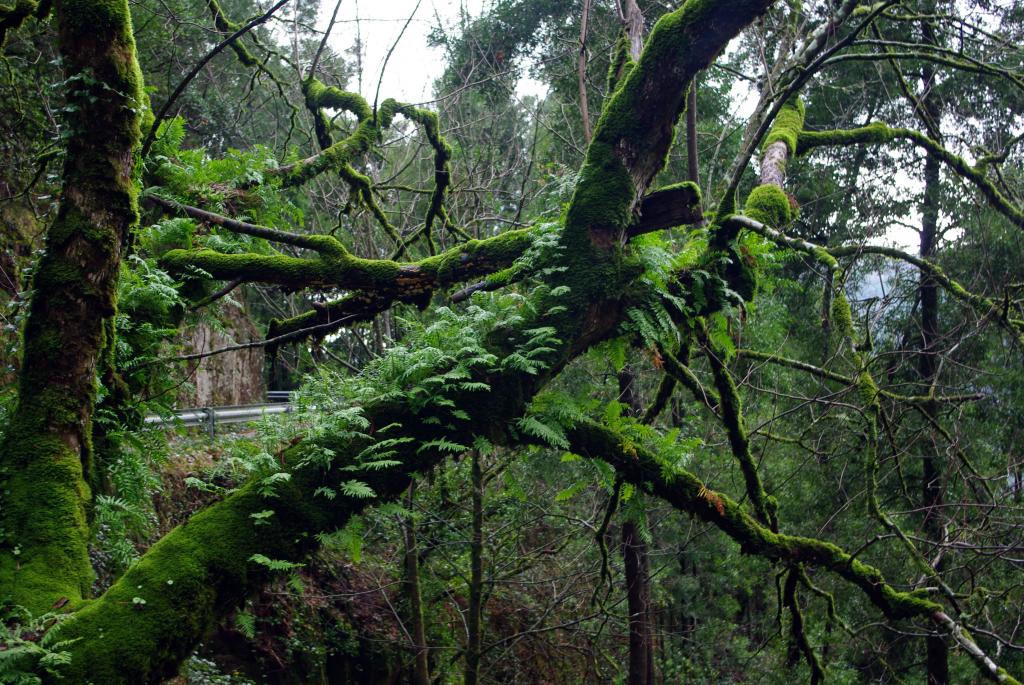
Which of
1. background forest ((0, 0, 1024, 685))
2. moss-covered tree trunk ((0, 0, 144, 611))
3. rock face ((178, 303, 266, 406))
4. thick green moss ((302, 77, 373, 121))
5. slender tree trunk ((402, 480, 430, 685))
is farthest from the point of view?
rock face ((178, 303, 266, 406))

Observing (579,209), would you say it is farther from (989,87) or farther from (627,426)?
(989,87)

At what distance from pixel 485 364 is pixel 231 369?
498 inches

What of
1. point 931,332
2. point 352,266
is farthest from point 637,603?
point 352,266

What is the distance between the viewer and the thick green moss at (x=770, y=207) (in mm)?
6859

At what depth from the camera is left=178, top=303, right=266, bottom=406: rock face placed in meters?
15.0

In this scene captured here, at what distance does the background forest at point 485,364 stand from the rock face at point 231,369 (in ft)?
9.90

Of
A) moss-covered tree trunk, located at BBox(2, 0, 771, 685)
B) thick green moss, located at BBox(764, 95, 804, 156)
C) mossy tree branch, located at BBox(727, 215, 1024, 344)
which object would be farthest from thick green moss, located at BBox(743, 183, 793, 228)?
moss-covered tree trunk, located at BBox(2, 0, 771, 685)

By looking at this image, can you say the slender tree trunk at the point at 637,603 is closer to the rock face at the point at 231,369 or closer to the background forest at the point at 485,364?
the background forest at the point at 485,364

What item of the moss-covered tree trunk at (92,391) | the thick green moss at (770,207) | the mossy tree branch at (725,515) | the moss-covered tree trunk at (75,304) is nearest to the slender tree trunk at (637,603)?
the mossy tree branch at (725,515)

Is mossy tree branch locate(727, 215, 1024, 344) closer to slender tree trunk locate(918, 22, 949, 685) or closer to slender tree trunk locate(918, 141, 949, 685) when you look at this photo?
slender tree trunk locate(918, 22, 949, 685)

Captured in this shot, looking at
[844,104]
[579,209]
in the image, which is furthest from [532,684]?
[844,104]

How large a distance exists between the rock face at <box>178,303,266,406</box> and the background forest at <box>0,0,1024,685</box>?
3.02 meters

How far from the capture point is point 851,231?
44.2 ft

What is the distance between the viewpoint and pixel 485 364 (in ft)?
17.5
